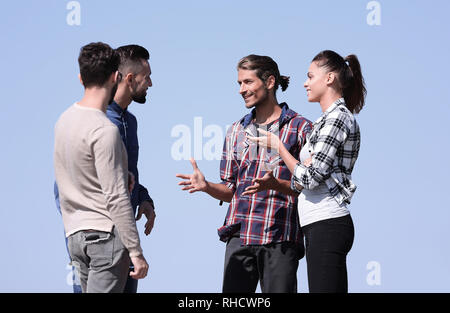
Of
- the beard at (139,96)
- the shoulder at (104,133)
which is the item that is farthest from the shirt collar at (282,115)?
the shoulder at (104,133)

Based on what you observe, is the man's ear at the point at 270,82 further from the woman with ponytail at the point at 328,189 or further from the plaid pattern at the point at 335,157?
the plaid pattern at the point at 335,157

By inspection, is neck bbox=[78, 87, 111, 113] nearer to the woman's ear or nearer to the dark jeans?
the woman's ear

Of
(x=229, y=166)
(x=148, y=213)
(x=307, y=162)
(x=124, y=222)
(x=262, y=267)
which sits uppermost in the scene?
(x=229, y=166)

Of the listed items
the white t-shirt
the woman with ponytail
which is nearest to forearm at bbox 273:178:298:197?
the woman with ponytail

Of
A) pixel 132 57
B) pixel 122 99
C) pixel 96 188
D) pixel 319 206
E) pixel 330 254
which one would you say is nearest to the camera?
pixel 96 188

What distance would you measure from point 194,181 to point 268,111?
3.07 feet

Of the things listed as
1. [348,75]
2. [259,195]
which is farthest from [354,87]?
[259,195]

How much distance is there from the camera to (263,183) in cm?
498

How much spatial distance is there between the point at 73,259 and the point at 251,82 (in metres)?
2.32

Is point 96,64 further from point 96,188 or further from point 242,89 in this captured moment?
point 242,89

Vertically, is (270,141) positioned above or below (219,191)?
above

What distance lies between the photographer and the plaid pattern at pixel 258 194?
5.34 m
